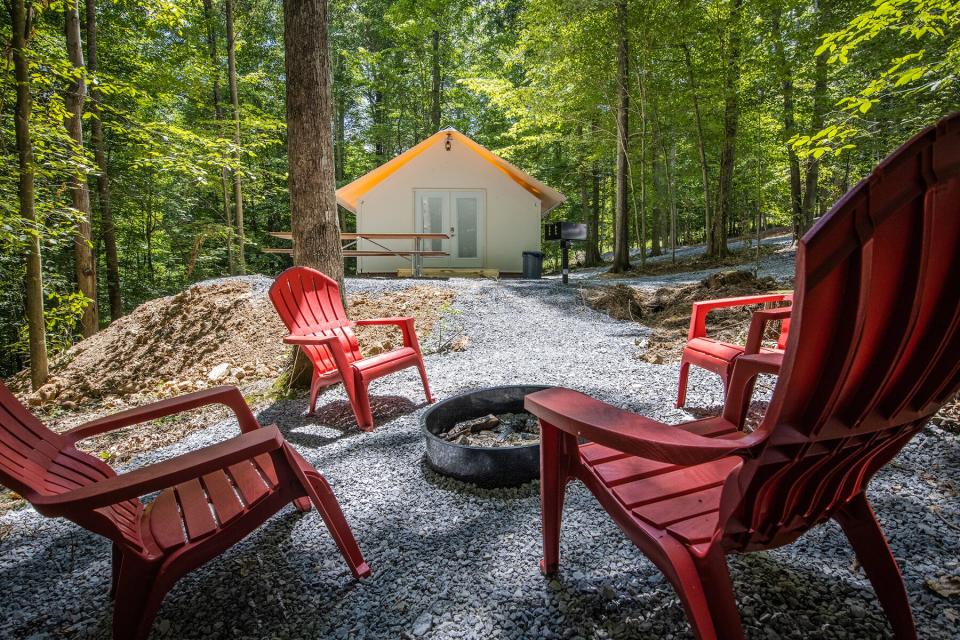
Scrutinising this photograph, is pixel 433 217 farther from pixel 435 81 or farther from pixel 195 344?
pixel 435 81

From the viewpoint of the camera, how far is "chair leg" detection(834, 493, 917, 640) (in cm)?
115

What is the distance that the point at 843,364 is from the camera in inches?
32.5

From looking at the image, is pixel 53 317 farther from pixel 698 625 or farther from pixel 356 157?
pixel 356 157

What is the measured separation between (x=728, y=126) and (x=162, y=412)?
12.1 metres

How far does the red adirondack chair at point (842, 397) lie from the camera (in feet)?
2.47

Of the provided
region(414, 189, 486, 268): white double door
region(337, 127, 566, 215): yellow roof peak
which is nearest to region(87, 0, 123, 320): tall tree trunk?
region(337, 127, 566, 215): yellow roof peak

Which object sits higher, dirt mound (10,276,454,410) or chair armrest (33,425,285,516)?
chair armrest (33,425,285,516)

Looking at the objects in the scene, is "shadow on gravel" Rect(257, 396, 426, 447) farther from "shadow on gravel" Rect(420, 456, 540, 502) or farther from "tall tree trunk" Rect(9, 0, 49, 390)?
"tall tree trunk" Rect(9, 0, 49, 390)

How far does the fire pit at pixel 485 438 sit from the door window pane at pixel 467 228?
9.67m

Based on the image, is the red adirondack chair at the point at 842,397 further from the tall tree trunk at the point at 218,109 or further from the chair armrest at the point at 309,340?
the tall tree trunk at the point at 218,109

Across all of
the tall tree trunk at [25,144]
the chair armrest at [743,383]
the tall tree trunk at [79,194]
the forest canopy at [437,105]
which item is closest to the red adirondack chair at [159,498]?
the chair armrest at [743,383]

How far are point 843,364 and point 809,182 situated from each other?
1372 cm

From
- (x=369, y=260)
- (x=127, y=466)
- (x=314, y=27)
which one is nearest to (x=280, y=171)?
(x=369, y=260)

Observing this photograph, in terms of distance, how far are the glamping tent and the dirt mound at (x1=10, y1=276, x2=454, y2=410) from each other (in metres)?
4.51
